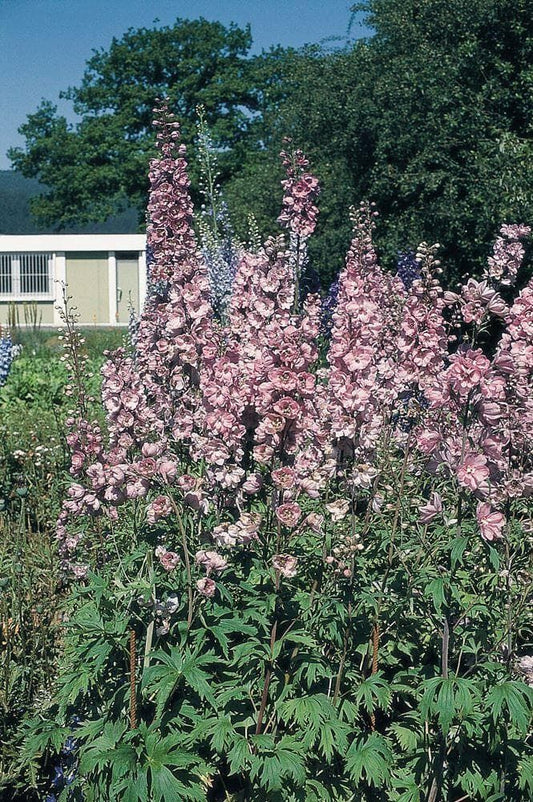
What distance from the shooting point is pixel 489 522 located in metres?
2.99

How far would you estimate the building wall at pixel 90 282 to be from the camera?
39.4m

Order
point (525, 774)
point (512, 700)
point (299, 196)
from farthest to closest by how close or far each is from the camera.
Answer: point (299, 196)
point (525, 774)
point (512, 700)

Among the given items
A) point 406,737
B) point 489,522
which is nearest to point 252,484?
point 489,522

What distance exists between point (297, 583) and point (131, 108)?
47.3 m

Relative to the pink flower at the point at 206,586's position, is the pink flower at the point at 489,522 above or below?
above

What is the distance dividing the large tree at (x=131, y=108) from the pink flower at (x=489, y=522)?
44.9 meters

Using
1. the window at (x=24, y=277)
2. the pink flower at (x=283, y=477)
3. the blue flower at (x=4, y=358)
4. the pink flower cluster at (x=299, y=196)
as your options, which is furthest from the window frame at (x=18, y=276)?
the pink flower at (x=283, y=477)

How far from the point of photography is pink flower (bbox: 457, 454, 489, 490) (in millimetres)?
2951

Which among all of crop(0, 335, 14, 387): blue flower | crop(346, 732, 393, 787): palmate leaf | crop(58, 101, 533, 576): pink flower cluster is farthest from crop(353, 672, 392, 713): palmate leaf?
crop(0, 335, 14, 387): blue flower

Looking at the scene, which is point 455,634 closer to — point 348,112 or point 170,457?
point 170,457

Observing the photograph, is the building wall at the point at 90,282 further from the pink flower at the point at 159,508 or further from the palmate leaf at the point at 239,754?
the palmate leaf at the point at 239,754

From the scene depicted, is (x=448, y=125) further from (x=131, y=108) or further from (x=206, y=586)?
(x=131, y=108)

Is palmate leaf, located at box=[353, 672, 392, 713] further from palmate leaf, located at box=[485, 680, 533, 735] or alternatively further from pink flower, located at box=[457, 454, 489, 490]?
pink flower, located at box=[457, 454, 489, 490]

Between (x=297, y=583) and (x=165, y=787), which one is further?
(x=297, y=583)
